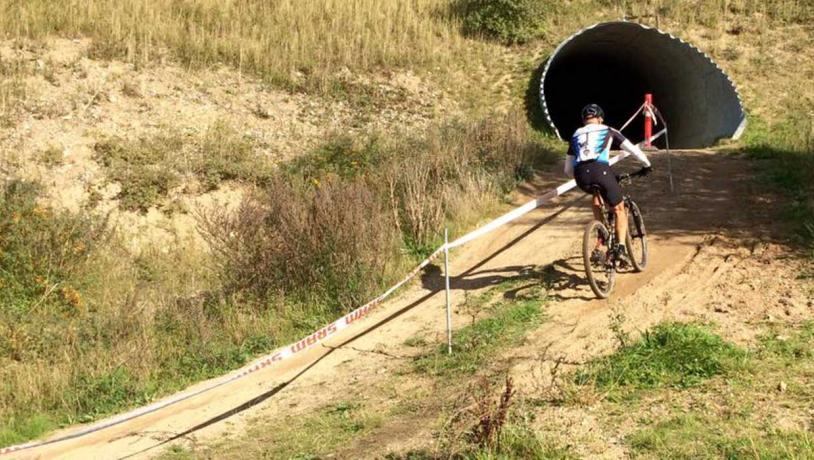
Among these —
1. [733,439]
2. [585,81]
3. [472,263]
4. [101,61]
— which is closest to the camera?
[733,439]

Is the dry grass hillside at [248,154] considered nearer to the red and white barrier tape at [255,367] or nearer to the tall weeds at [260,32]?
the tall weeds at [260,32]

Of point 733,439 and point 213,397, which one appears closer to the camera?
point 733,439

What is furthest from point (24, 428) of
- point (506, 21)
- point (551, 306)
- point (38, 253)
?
point (506, 21)

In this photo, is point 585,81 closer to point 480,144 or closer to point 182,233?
point 480,144

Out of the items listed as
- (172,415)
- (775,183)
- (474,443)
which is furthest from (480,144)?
(474,443)

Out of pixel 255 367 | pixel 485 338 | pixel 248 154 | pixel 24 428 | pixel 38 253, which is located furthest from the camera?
pixel 248 154

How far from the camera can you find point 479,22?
19.7 m

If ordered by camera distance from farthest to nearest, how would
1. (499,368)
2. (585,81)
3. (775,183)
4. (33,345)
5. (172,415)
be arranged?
(585,81), (775,183), (33,345), (172,415), (499,368)

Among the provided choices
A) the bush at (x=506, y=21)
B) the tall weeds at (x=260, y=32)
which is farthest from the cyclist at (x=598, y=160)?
the bush at (x=506, y=21)

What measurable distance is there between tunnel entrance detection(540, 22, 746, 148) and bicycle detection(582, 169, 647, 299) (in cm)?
755

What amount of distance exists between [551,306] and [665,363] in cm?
222

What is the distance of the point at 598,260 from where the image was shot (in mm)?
7508

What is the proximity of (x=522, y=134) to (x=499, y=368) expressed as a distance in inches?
311

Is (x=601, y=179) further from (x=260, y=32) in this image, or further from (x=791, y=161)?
(x=260, y=32)
